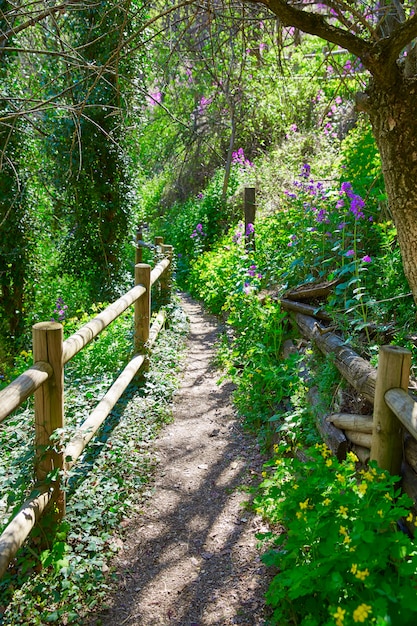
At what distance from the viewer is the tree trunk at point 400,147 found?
2535 mm

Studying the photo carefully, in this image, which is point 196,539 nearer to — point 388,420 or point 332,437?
point 332,437

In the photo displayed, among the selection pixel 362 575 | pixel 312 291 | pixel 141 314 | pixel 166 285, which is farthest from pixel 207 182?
pixel 362 575

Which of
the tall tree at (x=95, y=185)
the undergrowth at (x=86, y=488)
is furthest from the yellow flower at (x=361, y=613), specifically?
the tall tree at (x=95, y=185)

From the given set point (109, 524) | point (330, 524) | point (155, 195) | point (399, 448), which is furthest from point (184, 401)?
point (155, 195)

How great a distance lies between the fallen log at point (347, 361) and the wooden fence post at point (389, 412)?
0.32 m

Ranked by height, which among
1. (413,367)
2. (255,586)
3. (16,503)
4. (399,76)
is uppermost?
(399,76)

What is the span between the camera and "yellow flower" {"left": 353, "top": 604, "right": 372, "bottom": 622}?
1.62 metres

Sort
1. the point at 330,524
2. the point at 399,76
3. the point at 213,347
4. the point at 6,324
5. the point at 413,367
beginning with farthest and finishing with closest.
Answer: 1. the point at 6,324
2. the point at 213,347
3. the point at 413,367
4. the point at 399,76
5. the point at 330,524

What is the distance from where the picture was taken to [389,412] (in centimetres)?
265

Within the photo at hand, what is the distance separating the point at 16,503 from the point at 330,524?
178 cm

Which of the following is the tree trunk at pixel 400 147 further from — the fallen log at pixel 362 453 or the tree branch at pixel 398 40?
the fallen log at pixel 362 453

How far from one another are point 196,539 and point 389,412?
153 cm

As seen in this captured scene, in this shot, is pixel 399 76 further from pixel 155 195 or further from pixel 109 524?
pixel 155 195

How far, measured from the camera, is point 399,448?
2688 millimetres
